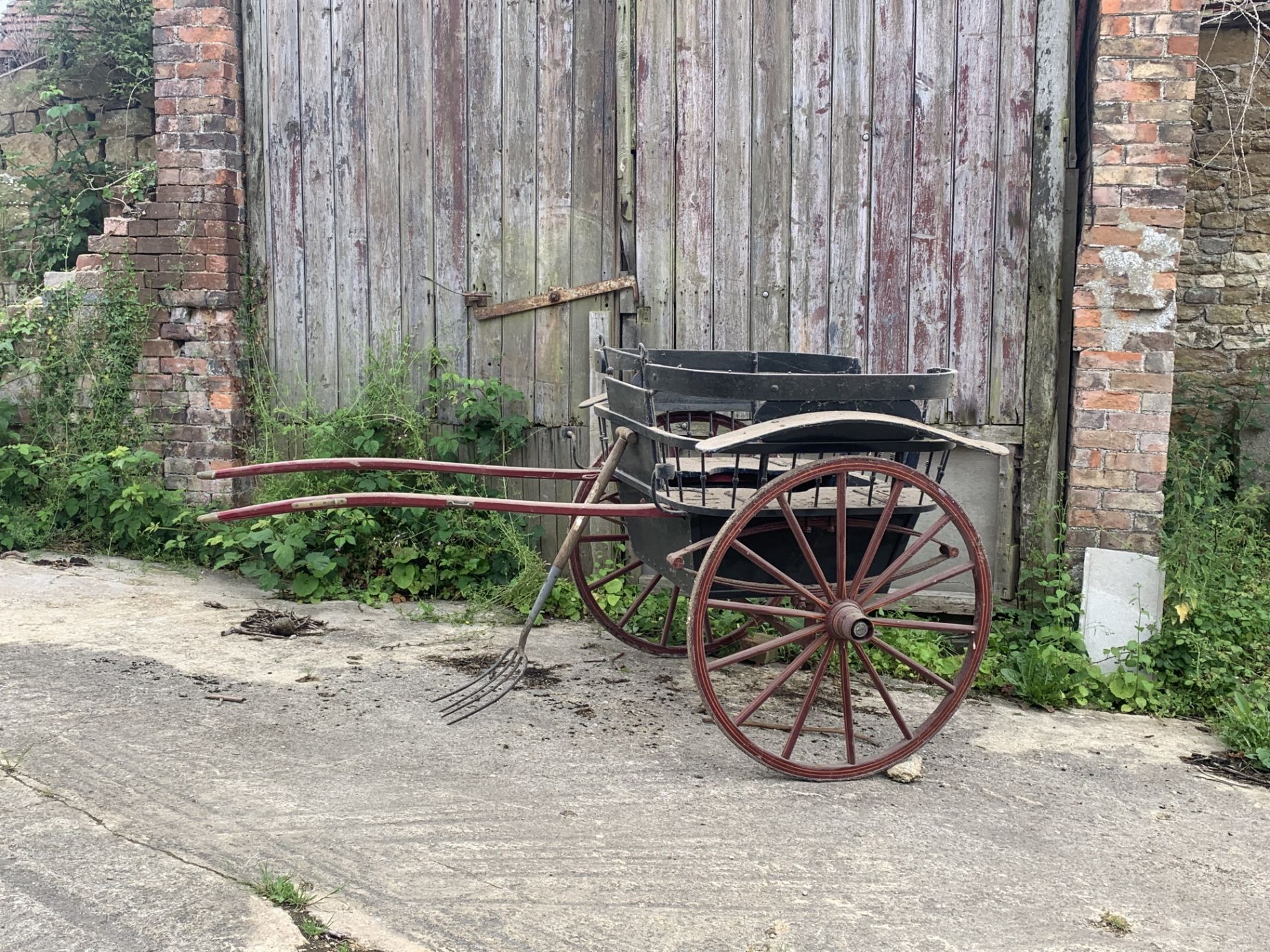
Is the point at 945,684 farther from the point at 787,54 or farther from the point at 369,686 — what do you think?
the point at 787,54

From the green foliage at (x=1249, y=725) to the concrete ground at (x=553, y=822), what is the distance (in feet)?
0.33

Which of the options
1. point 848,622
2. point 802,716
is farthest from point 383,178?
point 802,716

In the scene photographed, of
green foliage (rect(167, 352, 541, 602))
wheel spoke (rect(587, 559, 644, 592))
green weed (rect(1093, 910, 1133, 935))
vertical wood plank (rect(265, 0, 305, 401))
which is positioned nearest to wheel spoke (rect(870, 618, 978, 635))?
green weed (rect(1093, 910, 1133, 935))

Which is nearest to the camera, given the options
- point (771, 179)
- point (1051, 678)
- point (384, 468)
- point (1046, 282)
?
point (384, 468)

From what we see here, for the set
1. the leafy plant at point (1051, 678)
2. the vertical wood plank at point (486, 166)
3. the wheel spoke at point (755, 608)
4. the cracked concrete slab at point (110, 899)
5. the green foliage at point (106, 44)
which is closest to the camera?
the cracked concrete slab at point (110, 899)

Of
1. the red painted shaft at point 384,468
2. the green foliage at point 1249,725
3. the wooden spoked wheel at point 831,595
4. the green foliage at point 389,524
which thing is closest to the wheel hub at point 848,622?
the wooden spoked wheel at point 831,595

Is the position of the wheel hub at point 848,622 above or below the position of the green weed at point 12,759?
above

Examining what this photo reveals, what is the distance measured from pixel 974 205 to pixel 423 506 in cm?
283

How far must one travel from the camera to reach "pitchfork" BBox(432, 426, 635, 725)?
3625 mm

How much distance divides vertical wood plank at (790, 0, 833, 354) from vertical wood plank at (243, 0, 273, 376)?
8.50 feet

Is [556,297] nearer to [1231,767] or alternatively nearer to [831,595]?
[831,595]

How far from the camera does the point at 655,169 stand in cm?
503

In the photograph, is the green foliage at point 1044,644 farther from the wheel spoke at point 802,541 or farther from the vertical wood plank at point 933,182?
the wheel spoke at point 802,541

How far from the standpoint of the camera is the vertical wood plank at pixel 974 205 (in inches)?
184
